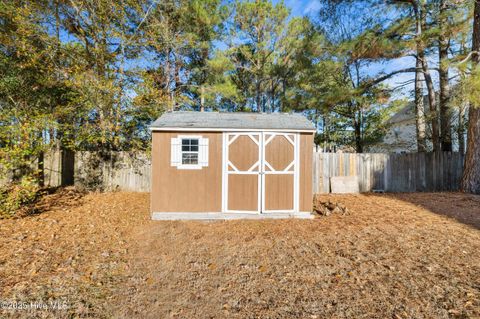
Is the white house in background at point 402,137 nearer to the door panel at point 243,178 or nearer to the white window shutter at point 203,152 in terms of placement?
the door panel at point 243,178

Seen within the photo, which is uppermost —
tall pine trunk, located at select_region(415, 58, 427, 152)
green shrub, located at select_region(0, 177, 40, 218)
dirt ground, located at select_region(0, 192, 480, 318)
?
tall pine trunk, located at select_region(415, 58, 427, 152)

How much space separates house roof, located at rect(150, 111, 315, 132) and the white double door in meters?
0.20

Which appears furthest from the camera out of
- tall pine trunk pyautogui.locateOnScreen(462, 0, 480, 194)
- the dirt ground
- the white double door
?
tall pine trunk pyautogui.locateOnScreen(462, 0, 480, 194)

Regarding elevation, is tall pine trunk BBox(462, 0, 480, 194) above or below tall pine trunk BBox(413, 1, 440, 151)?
below

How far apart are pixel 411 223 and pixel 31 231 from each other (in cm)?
924

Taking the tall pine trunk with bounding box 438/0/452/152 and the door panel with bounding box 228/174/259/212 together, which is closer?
the door panel with bounding box 228/174/259/212

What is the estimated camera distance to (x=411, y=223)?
17.6 feet

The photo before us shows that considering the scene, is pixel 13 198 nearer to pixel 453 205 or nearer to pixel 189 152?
pixel 189 152

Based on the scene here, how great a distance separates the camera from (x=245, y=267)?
345cm

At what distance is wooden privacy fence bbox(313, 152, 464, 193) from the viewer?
941 cm

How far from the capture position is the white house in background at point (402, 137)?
46.2 feet

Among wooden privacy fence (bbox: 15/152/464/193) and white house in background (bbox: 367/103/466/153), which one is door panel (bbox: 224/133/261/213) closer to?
wooden privacy fence (bbox: 15/152/464/193)

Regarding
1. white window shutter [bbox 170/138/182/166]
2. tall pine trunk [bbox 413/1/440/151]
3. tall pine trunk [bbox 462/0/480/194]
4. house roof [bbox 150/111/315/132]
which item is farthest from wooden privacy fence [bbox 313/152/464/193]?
white window shutter [bbox 170/138/182/166]

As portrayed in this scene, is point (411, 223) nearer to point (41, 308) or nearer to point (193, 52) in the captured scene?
point (41, 308)
